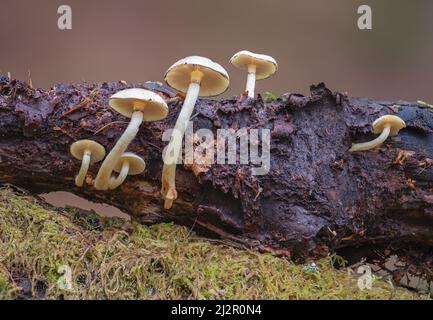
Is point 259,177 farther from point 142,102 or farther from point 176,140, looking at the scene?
point 142,102

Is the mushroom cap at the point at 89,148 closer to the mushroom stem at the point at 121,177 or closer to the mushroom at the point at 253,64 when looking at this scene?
the mushroom stem at the point at 121,177

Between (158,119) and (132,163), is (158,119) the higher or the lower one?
the higher one

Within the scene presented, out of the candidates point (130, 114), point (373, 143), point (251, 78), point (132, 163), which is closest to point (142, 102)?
point (130, 114)

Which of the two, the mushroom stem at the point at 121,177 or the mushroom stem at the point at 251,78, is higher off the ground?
the mushroom stem at the point at 251,78

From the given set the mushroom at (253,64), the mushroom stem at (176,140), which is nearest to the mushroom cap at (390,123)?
the mushroom at (253,64)

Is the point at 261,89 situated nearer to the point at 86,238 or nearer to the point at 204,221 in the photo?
the point at 204,221

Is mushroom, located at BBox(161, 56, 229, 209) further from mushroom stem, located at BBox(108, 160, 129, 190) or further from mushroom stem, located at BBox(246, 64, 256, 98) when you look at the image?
mushroom stem, located at BBox(246, 64, 256, 98)
